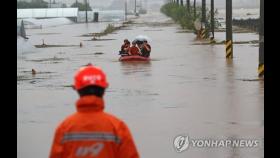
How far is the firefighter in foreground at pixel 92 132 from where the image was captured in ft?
15.6

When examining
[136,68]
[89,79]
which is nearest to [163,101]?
[136,68]

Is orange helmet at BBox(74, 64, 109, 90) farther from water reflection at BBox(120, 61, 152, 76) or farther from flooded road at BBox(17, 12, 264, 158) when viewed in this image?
water reflection at BBox(120, 61, 152, 76)

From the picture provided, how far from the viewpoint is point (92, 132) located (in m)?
4.75

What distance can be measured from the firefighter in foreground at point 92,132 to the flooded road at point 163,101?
4.63 meters

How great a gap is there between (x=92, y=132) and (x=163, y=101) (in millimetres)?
10439

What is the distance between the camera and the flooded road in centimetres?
1062

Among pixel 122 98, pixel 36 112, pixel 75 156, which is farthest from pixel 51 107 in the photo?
pixel 75 156

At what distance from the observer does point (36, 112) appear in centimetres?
1409

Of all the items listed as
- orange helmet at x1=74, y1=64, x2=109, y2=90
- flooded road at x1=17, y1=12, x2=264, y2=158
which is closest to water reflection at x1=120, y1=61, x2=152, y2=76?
flooded road at x1=17, y1=12, x2=264, y2=158

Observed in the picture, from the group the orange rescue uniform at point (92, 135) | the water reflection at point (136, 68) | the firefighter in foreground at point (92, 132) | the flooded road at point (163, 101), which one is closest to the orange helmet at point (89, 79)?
the firefighter in foreground at point (92, 132)

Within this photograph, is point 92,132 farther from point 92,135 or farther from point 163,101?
point 163,101
